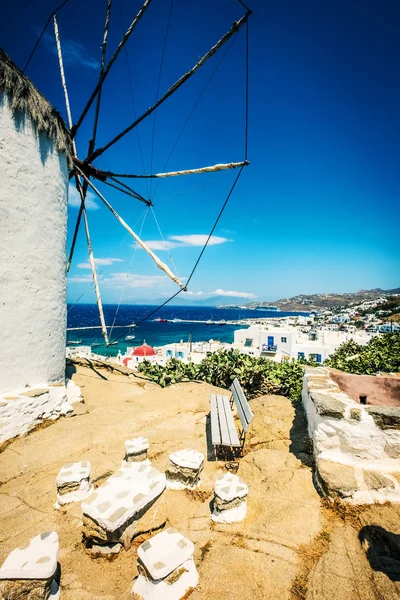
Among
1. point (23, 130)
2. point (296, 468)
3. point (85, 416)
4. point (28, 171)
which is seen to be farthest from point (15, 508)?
point (23, 130)

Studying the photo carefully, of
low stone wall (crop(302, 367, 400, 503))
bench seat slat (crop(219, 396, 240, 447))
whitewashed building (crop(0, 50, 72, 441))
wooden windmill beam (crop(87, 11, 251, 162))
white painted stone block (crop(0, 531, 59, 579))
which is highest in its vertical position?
wooden windmill beam (crop(87, 11, 251, 162))

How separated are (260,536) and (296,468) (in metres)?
1.29

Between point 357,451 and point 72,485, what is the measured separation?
3.62 metres

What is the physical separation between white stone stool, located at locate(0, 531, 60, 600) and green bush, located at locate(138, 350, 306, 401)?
5.98 metres

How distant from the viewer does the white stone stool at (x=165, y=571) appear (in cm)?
230

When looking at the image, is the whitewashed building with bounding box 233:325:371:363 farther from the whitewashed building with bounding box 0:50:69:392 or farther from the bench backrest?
the whitewashed building with bounding box 0:50:69:392

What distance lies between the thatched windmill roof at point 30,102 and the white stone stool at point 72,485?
246 inches

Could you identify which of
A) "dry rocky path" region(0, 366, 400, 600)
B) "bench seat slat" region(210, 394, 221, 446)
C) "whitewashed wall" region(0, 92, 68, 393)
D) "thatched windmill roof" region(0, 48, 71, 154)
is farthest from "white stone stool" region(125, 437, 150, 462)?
"thatched windmill roof" region(0, 48, 71, 154)

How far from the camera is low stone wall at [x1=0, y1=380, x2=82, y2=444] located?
5020mm

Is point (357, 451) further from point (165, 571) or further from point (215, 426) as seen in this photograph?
point (165, 571)

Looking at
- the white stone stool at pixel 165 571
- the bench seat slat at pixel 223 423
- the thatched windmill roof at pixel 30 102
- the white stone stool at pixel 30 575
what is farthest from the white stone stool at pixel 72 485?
the thatched windmill roof at pixel 30 102

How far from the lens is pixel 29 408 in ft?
17.7

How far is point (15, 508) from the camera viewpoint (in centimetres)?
351

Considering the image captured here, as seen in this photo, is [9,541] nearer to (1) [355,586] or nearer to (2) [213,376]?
(1) [355,586]
